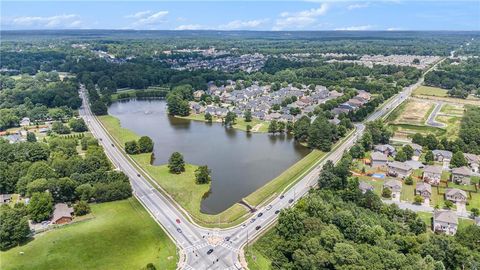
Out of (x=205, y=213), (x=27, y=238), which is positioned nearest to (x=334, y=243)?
(x=205, y=213)

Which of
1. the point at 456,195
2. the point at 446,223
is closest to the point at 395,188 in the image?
the point at 456,195

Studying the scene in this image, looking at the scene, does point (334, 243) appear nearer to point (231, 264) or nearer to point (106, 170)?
point (231, 264)

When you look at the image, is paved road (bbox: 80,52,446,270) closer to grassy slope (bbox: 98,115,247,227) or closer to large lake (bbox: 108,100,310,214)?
grassy slope (bbox: 98,115,247,227)

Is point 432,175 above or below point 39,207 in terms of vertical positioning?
below

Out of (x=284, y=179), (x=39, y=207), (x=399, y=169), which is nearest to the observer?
(x=39, y=207)

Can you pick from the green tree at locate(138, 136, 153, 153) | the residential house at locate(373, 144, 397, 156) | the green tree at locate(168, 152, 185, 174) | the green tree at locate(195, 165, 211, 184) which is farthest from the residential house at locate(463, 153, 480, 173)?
the green tree at locate(138, 136, 153, 153)

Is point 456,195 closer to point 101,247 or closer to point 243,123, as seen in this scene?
point 101,247

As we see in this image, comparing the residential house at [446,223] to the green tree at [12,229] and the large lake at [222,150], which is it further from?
the green tree at [12,229]
